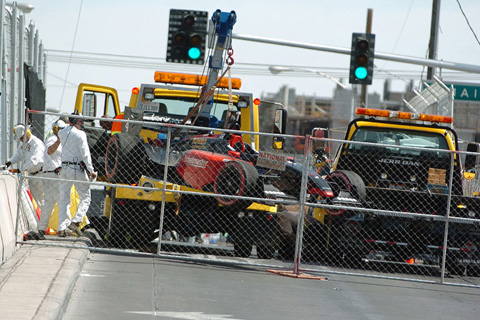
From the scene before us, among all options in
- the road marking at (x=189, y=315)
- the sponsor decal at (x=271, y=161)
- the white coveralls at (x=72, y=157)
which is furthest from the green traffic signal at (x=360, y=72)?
the road marking at (x=189, y=315)

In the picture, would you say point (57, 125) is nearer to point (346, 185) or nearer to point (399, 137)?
point (346, 185)

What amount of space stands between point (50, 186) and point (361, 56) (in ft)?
34.3

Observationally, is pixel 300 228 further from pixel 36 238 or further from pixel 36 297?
pixel 36 297

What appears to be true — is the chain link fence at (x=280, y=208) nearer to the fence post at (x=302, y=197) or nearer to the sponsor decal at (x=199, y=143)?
the sponsor decal at (x=199, y=143)

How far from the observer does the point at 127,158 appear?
13016 mm

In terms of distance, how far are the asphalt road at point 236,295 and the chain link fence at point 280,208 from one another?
830mm

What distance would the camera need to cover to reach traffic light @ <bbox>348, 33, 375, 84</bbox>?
20453 mm

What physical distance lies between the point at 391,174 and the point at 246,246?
290 centimetres

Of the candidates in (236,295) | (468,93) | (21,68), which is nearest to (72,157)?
(236,295)

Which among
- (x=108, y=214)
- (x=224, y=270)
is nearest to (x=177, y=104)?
(x=108, y=214)

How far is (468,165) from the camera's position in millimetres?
14406

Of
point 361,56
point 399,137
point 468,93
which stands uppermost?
point 361,56

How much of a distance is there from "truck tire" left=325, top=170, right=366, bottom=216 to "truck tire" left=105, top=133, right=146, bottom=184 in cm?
306

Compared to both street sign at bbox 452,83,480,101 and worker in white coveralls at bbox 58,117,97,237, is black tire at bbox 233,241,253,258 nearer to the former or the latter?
worker in white coveralls at bbox 58,117,97,237
